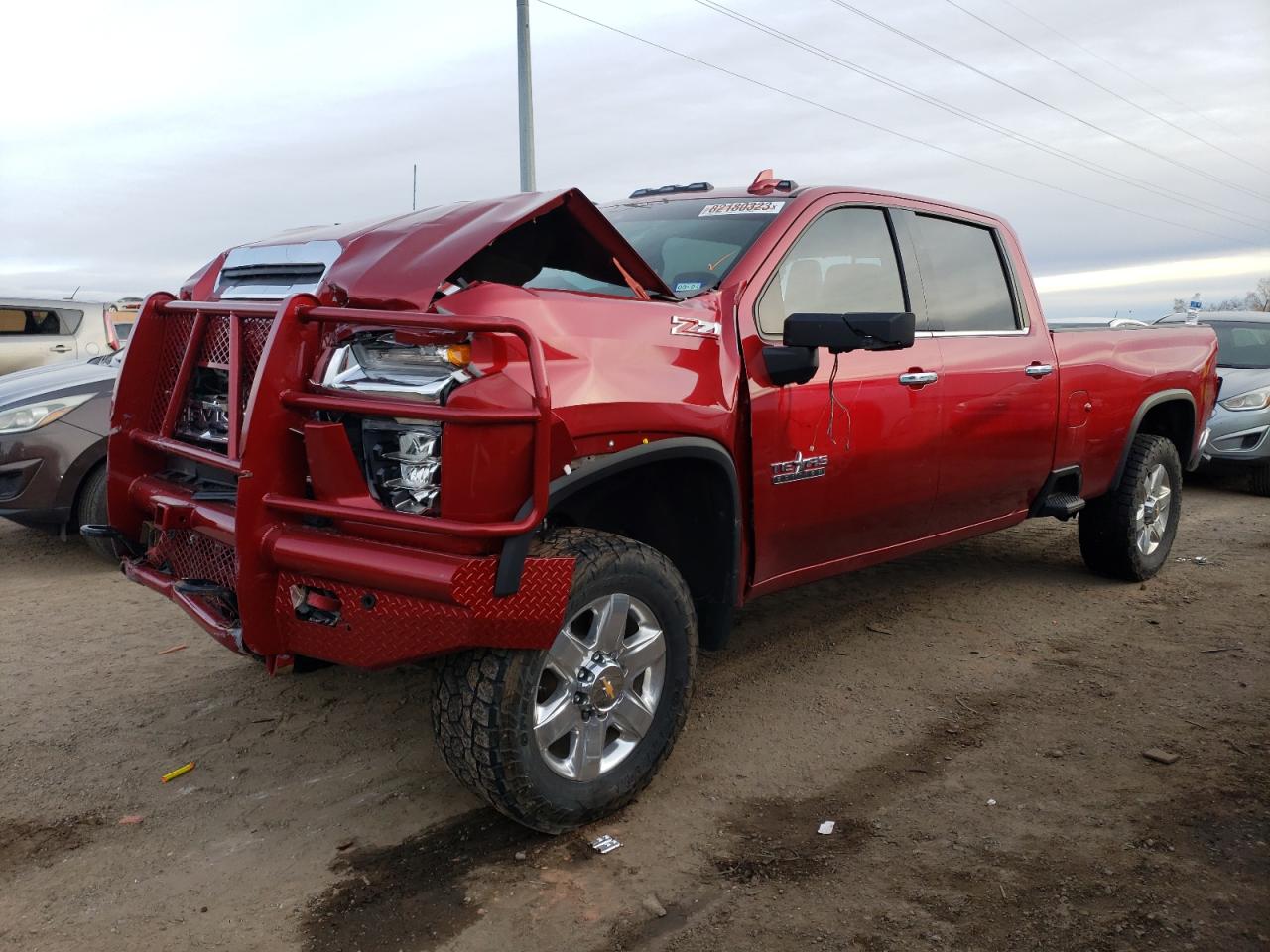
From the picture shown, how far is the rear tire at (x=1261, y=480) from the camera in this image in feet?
30.9

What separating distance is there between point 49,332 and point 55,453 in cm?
494

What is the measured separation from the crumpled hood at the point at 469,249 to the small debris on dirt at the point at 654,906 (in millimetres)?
1608

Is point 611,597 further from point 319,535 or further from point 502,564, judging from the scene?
point 319,535

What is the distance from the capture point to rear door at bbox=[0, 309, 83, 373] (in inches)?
396

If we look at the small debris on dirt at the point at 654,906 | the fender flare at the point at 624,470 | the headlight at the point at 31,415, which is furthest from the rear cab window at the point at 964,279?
the headlight at the point at 31,415

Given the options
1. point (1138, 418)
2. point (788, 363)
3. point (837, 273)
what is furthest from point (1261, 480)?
point (788, 363)

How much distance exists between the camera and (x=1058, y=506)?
205 inches

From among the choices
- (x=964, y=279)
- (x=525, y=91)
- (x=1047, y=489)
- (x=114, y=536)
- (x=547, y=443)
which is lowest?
(x=1047, y=489)

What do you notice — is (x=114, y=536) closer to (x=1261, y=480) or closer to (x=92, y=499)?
(x=92, y=499)

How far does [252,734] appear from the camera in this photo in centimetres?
383

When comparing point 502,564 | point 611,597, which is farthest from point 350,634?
point 611,597

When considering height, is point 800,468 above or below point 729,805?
above

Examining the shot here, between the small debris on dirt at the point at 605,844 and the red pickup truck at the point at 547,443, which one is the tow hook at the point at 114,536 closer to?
the red pickup truck at the point at 547,443

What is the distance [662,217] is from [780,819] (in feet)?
7.61
